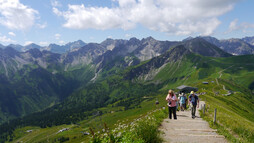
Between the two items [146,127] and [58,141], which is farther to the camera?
[58,141]

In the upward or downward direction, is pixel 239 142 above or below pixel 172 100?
below

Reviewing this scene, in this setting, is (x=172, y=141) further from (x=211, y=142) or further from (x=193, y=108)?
(x=193, y=108)

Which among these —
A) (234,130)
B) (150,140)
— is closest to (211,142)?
(234,130)

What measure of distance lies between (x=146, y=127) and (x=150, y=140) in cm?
93

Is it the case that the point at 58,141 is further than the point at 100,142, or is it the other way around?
the point at 58,141

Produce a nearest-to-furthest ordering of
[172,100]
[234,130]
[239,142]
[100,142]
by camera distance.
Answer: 1. [100,142]
2. [239,142]
3. [234,130]
4. [172,100]

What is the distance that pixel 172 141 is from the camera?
1277 cm

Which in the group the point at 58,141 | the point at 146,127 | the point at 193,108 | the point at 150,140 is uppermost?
the point at 146,127

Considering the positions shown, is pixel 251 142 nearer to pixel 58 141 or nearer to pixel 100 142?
pixel 100 142

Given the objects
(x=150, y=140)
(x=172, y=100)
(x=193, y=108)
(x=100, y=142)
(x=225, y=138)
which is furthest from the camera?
(x=193, y=108)

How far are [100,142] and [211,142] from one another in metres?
9.44

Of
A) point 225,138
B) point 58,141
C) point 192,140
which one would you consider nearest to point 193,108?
point 225,138

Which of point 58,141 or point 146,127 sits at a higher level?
point 146,127

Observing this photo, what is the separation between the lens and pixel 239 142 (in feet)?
39.0
